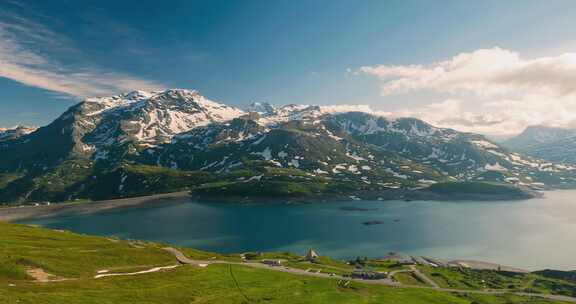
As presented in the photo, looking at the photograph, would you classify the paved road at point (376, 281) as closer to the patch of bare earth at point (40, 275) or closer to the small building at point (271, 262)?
the small building at point (271, 262)

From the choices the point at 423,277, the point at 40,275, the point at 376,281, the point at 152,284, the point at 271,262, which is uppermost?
the point at 40,275

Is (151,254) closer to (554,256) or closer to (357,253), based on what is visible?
(357,253)

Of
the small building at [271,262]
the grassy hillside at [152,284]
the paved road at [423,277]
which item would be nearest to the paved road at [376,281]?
the paved road at [423,277]

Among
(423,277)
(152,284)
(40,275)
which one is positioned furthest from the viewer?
(423,277)

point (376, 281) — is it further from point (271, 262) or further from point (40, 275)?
point (40, 275)

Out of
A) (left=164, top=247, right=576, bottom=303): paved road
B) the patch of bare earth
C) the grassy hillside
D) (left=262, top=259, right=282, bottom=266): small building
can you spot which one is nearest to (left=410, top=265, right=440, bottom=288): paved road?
(left=164, top=247, right=576, bottom=303): paved road

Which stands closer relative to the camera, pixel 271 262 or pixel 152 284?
pixel 152 284

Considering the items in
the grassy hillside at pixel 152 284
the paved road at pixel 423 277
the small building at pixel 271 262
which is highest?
the grassy hillside at pixel 152 284

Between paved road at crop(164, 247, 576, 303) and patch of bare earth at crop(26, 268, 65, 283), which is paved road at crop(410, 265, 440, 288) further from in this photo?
patch of bare earth at crop(26, 268, 65, 283)

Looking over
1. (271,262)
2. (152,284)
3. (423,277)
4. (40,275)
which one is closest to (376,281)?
(423,277)
